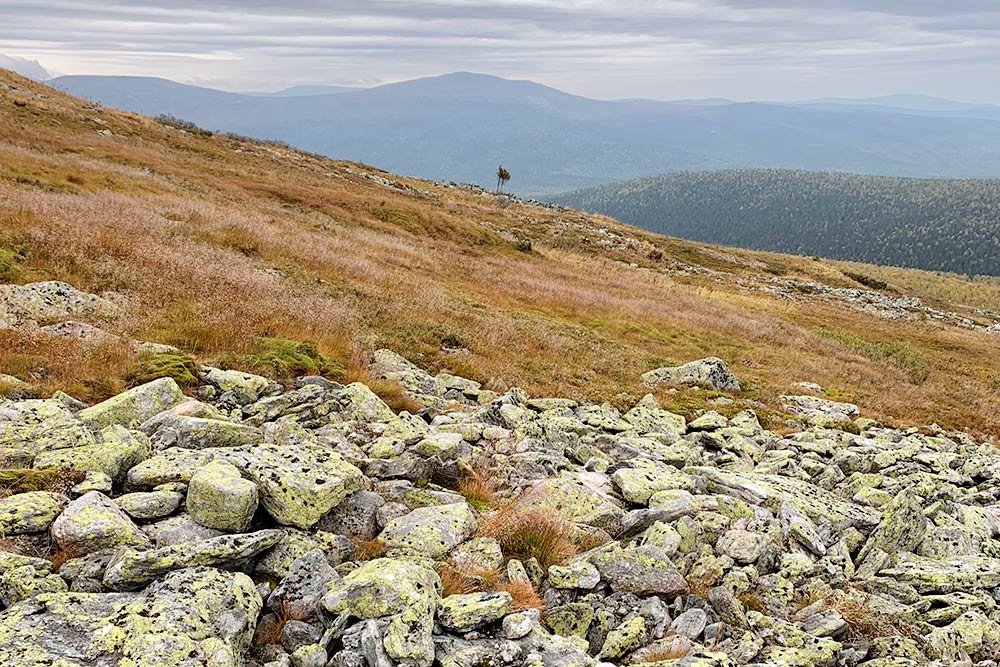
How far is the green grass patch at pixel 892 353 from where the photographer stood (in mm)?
30266

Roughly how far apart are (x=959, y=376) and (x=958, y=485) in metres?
23.8

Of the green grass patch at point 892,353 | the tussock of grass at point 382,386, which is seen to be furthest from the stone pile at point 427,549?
the green grass patch at point 892,353

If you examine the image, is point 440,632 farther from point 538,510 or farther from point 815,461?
point 815,461

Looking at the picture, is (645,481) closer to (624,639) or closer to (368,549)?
(624,639)

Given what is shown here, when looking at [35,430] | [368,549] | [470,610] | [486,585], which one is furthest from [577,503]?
[35,430]

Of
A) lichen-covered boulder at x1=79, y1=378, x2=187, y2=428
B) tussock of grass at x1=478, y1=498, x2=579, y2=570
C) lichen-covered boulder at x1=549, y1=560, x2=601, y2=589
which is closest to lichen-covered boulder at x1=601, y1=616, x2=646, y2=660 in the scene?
lichen-covered boulder at x1=549, y1=560, x2=601, y2=589

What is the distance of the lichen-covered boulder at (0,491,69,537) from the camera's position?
214 inches

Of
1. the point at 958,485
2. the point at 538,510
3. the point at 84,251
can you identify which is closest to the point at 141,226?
the point at 84,251

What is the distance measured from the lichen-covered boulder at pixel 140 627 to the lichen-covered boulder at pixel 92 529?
642mm

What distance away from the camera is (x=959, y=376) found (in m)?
31.5

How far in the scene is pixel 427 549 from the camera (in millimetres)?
6469

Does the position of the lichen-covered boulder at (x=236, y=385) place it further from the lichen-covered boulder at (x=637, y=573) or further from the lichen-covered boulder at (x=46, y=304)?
the lichen-covered boulder at (x=637, y=573)

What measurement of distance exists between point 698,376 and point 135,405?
16.3 meters

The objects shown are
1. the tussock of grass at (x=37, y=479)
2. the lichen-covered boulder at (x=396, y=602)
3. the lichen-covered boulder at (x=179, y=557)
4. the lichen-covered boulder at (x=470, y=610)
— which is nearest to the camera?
the lichen-covered boulder at (x=396, y=602)
